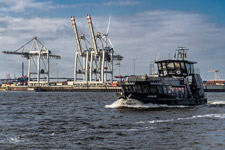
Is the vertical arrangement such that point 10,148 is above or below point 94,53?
below

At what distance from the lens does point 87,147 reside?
17.9m

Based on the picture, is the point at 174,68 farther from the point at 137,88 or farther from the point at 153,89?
the point at 137,88

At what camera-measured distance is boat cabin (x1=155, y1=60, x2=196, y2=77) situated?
50.6m

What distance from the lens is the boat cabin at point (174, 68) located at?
166ft

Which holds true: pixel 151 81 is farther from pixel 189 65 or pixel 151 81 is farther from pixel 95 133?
pixel 95 133

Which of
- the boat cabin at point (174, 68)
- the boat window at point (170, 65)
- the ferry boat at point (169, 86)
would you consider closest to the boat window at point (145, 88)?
the ferry boat at point (169, 86)

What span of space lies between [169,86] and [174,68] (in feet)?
21.8

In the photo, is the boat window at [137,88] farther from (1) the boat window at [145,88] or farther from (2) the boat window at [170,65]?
(2) the boat window at [170,65]

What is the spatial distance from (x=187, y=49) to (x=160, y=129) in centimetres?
3350

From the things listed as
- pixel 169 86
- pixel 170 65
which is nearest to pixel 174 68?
pixel 170 65

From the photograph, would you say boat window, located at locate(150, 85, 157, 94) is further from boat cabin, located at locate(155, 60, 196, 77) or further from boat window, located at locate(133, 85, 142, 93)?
boat cabin, located at locate(155, 60, 196, 77)

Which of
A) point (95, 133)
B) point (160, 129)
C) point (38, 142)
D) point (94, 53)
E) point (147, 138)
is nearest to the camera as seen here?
point (38, 142)

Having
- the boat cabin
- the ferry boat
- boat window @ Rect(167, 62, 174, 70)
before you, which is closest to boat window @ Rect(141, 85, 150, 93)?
the ferry boat

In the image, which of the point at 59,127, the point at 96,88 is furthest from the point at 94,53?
the point at 59,127
